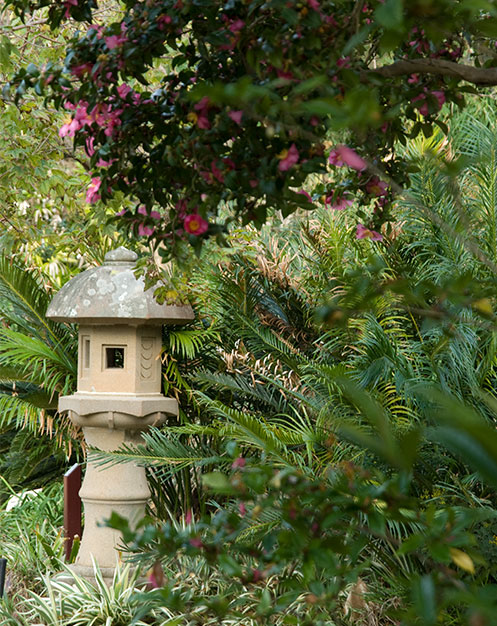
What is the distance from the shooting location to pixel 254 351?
5.46m

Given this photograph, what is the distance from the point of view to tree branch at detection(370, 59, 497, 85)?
215cm

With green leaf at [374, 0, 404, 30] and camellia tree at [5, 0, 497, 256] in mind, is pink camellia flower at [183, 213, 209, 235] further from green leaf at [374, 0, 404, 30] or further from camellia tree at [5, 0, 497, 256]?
green leaf at [374, 0, 404, 30]

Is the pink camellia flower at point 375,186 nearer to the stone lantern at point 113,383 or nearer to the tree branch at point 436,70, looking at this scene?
the tree branch at point 436,70

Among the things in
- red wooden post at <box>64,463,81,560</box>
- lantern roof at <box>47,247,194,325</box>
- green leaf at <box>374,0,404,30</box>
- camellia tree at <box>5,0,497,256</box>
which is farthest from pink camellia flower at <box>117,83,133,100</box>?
red wooden post at <box>64,463,81,560</box>

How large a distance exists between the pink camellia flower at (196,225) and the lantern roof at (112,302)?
300 centimetres

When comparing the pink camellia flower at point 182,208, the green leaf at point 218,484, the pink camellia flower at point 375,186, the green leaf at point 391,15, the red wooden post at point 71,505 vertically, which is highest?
the green leaf at point 391,15

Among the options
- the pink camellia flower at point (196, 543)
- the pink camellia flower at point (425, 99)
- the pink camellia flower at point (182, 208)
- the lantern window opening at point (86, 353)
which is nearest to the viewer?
the pink camellia flower at point (196, 543)

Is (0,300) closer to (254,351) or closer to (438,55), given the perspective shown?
(254,351)

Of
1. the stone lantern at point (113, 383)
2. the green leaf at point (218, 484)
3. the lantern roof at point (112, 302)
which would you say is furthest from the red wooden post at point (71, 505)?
the green leaf at point (218, 484)

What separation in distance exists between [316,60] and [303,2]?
14 cm

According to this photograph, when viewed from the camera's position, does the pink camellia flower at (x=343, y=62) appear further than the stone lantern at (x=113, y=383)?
No

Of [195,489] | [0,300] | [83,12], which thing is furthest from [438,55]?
[0,300]

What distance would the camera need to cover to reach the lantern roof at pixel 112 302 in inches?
202

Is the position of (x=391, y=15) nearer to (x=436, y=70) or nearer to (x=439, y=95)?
(x=436, y=70)
